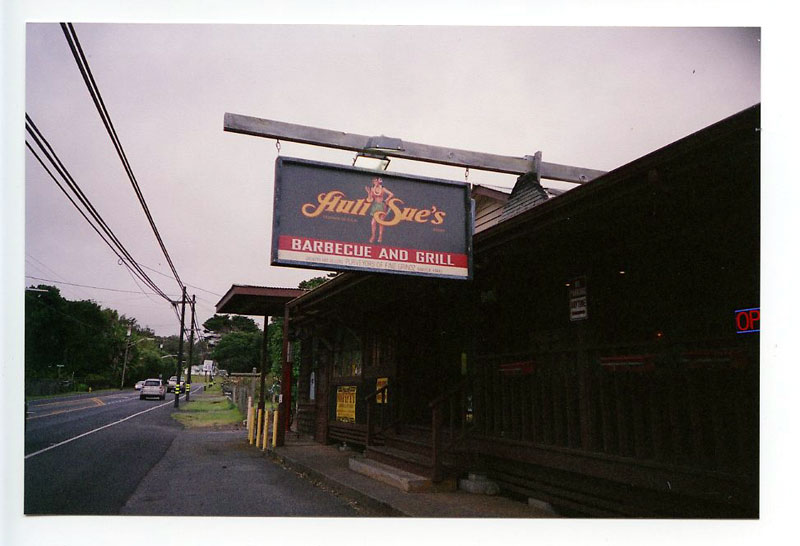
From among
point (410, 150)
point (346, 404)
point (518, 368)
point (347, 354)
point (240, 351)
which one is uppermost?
point (410, 150)

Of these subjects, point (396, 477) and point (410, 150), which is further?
→ point (396, 477)

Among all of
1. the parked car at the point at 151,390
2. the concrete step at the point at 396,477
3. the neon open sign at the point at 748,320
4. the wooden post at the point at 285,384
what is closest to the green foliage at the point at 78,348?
the concrete step at the point at 396,477

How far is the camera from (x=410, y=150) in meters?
7.31

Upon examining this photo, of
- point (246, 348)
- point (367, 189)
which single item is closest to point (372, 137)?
point (367, 189)

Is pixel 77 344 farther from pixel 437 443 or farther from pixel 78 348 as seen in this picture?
pixel 437 443

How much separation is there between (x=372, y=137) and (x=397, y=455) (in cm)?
473

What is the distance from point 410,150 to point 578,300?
2662 mm

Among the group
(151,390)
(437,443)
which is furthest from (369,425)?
(151,390)

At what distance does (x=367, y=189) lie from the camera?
613 cm

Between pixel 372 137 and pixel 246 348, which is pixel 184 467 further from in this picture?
pixel 246 348

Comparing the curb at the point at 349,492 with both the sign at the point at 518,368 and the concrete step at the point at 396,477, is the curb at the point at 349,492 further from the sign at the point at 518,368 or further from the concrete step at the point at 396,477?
the sign at the point at 518,368

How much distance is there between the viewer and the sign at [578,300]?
21.3 feet

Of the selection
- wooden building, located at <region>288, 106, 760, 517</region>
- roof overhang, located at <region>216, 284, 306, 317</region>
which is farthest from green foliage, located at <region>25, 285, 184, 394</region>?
wooden building, located at <region>288, 106, 760, 517</region>

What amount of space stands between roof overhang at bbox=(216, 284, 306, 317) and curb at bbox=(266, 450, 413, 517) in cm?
450
